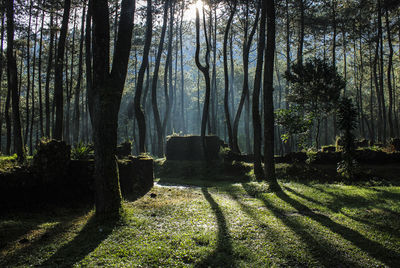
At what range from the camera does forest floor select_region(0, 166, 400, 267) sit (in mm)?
3699

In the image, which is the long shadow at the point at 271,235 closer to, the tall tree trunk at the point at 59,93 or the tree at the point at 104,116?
the tree at the point at 104,116

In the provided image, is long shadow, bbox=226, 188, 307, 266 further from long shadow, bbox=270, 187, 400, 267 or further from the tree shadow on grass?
long shadow, bbox=270, 187, 400, 267

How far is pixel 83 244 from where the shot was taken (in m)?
4.19

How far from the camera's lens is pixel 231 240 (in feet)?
14.5

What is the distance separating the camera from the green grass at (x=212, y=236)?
12.1 ft

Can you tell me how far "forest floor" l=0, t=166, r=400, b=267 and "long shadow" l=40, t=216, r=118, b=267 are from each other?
15 mm

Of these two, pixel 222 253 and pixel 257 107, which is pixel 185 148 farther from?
pixel 222 253

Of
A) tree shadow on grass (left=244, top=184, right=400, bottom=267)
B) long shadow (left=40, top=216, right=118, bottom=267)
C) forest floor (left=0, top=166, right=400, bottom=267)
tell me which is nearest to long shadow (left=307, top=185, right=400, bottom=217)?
forest floor (left=0, top=166, right=400, bottom=267)

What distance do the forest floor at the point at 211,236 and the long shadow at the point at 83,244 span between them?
1 cm

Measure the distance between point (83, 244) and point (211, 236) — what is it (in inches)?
85.7

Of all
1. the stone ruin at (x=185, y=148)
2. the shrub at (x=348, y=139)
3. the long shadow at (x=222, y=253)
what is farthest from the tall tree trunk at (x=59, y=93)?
the shrub at (x=348, y=139)

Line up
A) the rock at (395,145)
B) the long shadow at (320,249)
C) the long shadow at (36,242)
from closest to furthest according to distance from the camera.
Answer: the long shadow at (36,242) → the long shadow at (320,249) → the rock at (395,145)

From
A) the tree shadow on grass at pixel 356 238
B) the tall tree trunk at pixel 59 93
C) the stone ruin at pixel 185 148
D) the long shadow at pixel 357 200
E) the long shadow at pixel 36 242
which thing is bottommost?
the tree shadow on grass at pixel 356 238

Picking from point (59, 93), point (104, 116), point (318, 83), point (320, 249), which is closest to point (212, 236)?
point (320, 249)
